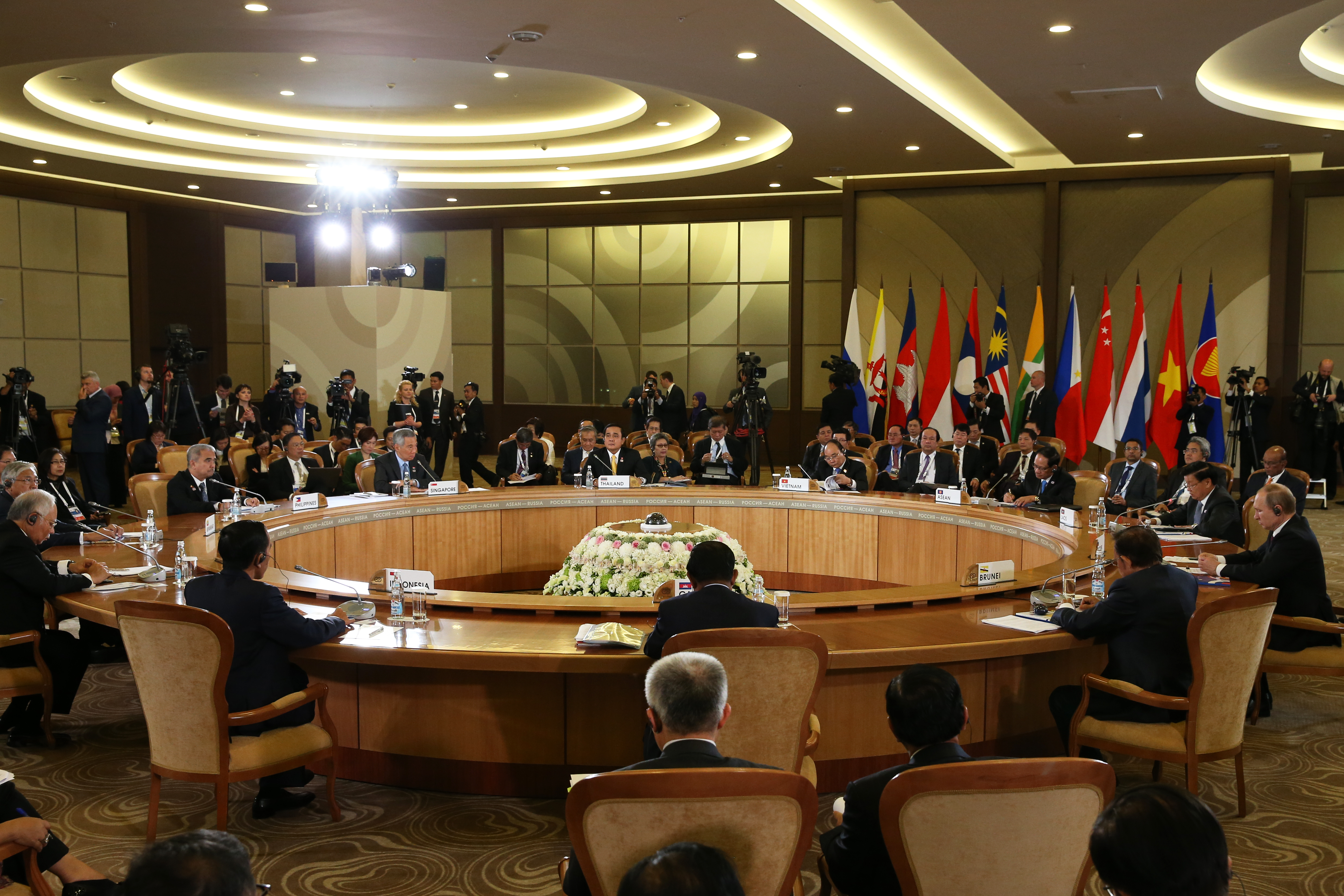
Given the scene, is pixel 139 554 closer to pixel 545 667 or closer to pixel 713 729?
pixel 545 667

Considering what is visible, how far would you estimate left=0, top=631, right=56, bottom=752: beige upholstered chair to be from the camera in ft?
13.6

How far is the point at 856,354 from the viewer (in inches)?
504

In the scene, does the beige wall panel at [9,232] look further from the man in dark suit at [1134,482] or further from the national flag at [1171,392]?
the national flag at [1171,392]

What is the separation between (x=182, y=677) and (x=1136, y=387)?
403 inches

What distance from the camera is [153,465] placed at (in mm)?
8484

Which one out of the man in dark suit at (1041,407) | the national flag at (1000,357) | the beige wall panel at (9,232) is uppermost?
the beige wall panel at (9,232)

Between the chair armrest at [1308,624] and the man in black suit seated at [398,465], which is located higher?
the man in black suit seated at [398,465]

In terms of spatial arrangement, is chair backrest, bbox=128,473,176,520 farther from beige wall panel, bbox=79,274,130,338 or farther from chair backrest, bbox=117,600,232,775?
beige wall panel, bbox=79,274,130,338

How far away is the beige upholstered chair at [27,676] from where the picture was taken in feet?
13.6

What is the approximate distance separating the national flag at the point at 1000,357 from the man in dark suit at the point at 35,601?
9.56m

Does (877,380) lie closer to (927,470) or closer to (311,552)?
(927,470)

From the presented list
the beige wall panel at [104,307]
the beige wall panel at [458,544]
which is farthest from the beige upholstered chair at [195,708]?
the beige wall panel at [104,307]

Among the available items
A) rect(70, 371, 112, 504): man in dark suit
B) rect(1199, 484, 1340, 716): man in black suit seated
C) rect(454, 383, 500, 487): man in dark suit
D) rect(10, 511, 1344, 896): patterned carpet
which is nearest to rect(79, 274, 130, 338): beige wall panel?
rect(70, 371, 112, 504): man in dark suit

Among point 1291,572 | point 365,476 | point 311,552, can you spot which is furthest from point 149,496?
point 1291,572
